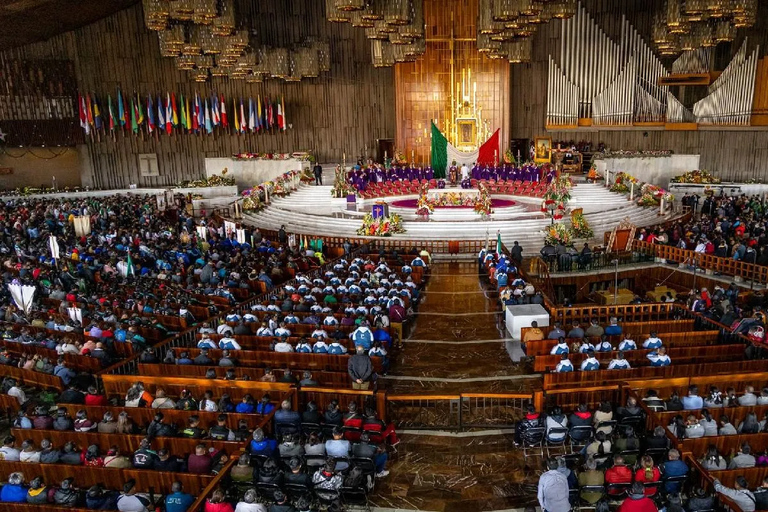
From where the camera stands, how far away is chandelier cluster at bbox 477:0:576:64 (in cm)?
1680

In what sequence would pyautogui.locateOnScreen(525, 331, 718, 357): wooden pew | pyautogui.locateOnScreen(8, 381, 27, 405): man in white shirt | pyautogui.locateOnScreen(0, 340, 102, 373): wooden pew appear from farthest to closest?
pyautogui.locateOnScreen(525, 331, 718, 357): wooden pew, pyautogui.locateOnScreen(0, 340, 102, 373): wooden pew, pyautogui.locateOnScreen(8, 381, 27, 405): man in white shirt

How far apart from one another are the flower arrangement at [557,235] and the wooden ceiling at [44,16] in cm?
1950

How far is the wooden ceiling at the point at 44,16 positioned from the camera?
2228 centimetres

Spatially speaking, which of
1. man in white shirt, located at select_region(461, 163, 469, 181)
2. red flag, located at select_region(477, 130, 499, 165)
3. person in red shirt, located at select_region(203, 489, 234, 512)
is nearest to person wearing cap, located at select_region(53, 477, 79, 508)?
person in red shirt, located at select_region(203, 489, 234, 512)

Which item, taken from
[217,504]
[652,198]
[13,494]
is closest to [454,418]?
[217,504]

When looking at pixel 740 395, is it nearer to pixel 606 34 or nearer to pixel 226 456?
pixel 226 456

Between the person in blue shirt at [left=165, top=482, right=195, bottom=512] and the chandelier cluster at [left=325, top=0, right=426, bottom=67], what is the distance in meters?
13.2

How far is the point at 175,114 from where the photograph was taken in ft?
107

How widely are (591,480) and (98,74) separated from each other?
33304 mm

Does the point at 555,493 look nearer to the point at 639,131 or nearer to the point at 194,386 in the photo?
the point at 194,386

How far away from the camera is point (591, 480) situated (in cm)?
647

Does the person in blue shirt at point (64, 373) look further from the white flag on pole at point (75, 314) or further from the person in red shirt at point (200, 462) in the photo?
the person in red shirt at point (200, 462)

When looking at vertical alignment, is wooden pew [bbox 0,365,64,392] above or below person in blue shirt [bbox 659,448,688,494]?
below

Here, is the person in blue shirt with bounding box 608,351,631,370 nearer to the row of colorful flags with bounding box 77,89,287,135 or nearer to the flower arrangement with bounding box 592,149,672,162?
the flower arrangement with bounding box 592,149,672,162
